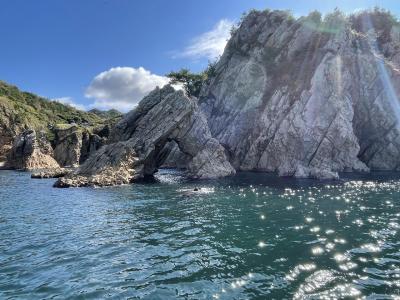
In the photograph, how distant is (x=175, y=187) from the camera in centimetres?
5912

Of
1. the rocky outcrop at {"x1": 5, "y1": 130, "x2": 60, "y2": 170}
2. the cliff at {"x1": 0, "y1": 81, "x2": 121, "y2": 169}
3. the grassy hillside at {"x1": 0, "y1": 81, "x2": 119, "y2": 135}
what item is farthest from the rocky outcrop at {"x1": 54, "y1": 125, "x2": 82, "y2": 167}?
the grassy hillside at {"x1": 0, "y1": 81, "x2": 119, "y2": 135}

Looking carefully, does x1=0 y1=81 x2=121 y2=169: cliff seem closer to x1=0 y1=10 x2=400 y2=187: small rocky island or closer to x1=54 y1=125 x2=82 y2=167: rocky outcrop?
x1=54 y1=125 x2=82 y2=167: rocky outcrop

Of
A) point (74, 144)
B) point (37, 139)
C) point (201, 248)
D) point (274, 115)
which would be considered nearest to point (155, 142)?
point (274, 115)

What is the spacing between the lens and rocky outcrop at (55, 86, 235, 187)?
6775 centimetres

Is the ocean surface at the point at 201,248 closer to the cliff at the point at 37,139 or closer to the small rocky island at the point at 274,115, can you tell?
the small rocky island at the point at 274,115

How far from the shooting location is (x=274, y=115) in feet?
299

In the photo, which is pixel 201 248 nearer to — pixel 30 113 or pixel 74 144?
pixel 74 144

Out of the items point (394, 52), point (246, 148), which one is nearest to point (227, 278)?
point (246, 148)

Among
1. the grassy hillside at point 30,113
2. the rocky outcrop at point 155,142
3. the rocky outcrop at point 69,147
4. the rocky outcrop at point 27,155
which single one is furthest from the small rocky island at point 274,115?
the grassy hillside at point 30,113

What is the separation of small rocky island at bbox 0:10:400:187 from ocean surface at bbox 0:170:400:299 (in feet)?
86.6

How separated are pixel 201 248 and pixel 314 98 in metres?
70.3

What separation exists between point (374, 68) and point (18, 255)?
96.9m

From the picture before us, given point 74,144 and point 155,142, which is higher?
point 74,144

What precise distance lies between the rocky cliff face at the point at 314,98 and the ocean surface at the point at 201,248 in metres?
37.7
